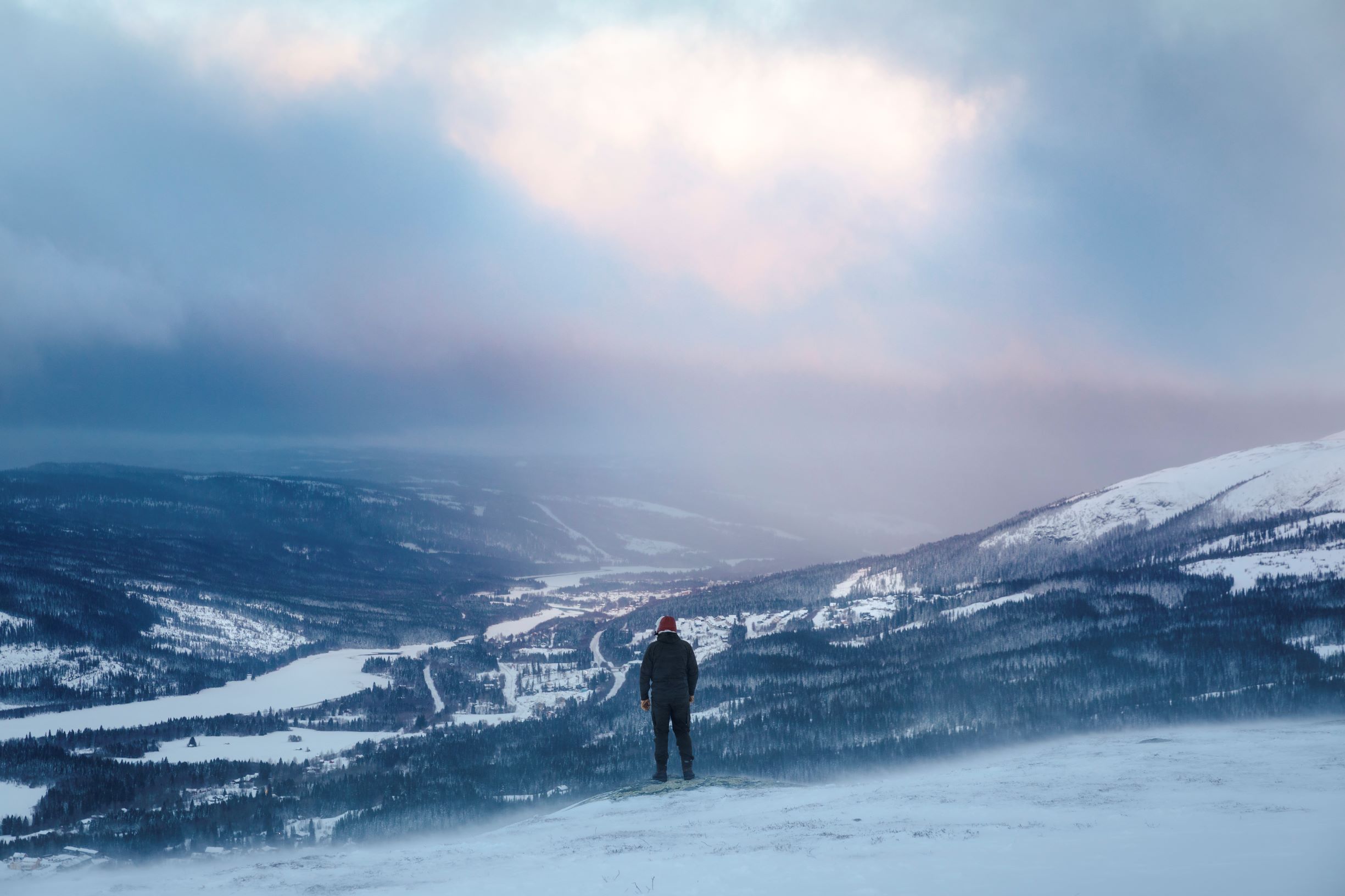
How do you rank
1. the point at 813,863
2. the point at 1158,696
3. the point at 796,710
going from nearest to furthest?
the point at 813,863
the point at 1158,696
the point at 796,710

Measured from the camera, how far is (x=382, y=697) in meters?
177

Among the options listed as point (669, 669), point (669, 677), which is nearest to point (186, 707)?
point (669, 677)

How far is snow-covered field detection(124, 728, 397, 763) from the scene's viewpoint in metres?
124

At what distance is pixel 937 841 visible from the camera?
20281mm

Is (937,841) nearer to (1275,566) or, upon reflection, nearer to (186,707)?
(1275,566)

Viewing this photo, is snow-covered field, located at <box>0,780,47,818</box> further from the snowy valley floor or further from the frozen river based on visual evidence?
the snowy valley floor

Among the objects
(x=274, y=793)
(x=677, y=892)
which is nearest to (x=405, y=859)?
(x=677, y=892)

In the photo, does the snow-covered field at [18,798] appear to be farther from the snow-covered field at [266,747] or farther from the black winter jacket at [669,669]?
the black winter jacket at [669,669]

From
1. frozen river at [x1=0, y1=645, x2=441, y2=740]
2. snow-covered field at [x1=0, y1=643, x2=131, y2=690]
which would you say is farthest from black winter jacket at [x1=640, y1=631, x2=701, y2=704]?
snow-covered field at [x1=0, y1=643, x2=131, y2=690]

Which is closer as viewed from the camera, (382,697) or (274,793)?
(274,793)

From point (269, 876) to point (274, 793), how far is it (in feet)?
260

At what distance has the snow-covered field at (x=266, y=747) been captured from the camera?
12350 cm

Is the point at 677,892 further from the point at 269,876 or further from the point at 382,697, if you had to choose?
the point at 382,697

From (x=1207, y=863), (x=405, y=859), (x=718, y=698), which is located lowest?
(x=718, y=698)
